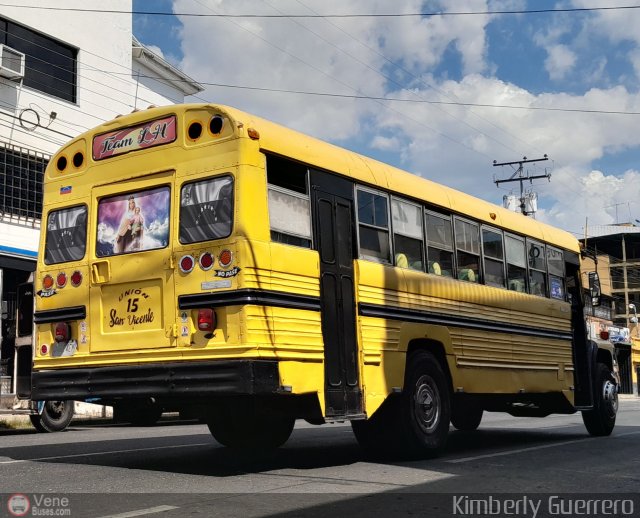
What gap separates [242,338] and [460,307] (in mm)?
3978

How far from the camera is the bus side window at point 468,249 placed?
1062 centimetres

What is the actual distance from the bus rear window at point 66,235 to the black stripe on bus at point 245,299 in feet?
5.26

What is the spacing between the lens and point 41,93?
20594 millimetres

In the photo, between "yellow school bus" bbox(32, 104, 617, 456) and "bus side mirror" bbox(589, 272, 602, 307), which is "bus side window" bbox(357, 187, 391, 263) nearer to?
"yellow school bus" bbox(32, 104, 617, 456)

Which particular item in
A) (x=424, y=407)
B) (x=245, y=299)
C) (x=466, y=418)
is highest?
(x=245, y=299)

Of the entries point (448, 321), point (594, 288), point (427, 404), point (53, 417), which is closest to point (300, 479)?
point (427, 404)

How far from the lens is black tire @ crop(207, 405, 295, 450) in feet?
31.4

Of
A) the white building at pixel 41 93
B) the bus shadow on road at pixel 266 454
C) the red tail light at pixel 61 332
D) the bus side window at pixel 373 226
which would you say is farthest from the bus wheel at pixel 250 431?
the white building at pixel 41 93

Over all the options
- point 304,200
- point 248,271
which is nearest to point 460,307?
point 304,200

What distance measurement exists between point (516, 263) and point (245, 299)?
5.90 m

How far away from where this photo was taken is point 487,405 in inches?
474

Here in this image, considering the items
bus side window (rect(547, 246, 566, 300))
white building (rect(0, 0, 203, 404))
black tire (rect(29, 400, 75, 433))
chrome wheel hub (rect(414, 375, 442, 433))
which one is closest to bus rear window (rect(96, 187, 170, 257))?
chrome wheel hub (rect(414, 375, 442, 433))

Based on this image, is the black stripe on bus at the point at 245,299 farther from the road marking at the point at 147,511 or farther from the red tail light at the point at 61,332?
the road marking at the point at 147,511

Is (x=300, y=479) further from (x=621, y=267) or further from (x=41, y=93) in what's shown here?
(x=621, y=267)
